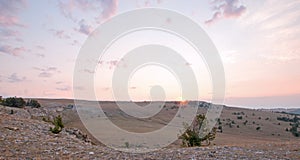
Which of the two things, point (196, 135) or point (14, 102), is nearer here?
point (196, 135)

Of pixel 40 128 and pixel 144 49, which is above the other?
pixel 144 49

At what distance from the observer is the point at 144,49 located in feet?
56.2

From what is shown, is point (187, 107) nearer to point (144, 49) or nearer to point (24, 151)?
point (144, 49)

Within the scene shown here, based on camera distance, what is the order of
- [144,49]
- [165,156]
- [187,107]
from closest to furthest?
[165,156], [144,49], [187,107]

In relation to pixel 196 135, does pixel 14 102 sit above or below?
above

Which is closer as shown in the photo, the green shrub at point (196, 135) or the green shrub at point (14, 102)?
the green shrub at point (196, 135)

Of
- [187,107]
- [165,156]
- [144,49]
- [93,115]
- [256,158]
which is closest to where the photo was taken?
[256,158]

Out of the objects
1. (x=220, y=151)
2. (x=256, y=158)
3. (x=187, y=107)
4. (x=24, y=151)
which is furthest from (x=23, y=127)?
(x=187, y=107)

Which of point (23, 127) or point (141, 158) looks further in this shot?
point (23, 127)

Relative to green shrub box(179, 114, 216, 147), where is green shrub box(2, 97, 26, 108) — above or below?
above

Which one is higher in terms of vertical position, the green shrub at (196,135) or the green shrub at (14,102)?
the green shrub at (14,102)

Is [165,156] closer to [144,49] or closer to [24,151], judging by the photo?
[24,151]

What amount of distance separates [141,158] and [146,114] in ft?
119

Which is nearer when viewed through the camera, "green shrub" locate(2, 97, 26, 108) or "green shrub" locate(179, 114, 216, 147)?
"green shrub" locate(179, 114, 216, 147)
